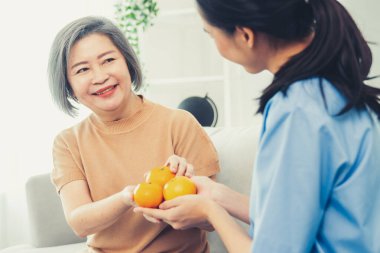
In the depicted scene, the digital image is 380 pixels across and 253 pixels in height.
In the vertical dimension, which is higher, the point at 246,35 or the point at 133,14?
the point at 133,14

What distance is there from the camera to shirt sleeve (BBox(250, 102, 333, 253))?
2.85ft

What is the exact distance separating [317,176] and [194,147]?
781 millimetres

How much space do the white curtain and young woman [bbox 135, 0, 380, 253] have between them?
2.69 metres

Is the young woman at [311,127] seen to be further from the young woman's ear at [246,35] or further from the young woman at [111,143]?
the young woman at [111,143]

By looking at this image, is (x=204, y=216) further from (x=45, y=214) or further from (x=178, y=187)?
(x=45, y=214)

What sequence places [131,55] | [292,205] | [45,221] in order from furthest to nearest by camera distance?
[45,221]
[131,55]
[292,205]

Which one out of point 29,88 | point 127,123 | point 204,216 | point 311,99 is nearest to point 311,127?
point 311,99

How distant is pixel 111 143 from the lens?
1.67m

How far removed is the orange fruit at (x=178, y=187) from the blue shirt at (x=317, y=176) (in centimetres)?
41

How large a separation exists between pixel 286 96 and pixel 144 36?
3.10 meters

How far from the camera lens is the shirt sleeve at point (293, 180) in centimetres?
87

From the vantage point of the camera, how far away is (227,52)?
40.4 inches

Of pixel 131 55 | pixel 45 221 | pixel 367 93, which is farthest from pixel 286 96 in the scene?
pixel 45 221

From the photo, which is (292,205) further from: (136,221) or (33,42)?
(33,42)
